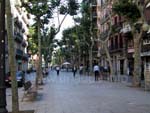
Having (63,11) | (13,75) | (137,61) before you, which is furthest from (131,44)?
(13,75)

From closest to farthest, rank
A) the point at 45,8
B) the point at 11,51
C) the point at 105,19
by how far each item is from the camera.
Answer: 1. the point at 11,51
2. the point at 45,8
3. the point at 105,19

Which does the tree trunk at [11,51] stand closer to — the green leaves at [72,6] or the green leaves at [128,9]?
the green leaves at [128,9]

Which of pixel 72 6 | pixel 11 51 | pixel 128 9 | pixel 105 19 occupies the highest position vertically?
pixel 105 19

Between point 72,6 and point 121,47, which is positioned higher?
point 72,6

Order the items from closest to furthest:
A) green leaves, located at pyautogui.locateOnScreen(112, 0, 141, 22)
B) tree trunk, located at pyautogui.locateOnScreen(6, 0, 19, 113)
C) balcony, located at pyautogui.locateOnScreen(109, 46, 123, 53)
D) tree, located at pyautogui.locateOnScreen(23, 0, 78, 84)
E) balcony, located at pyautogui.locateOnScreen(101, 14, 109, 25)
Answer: tree trunk, located at pyautogui.locateOnScreen(6, 0, 19, 113)
green leaves, located at pyautogui.locateOnScreen(112, 0, 141, 22)
tree, located at pyautogui.locateOnScreen(23, 0, 78, 84)
balcony, located at pyautogui.locateOnScreen(109, 46, 123, 53)
balcony, located at pyautogui.locateOnScreen(101, 14, 109, 25)

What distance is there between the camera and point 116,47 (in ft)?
239

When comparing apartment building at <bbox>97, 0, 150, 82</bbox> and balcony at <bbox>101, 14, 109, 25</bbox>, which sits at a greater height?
balcony at <bbox>101, 14, 109, 25</bbox>

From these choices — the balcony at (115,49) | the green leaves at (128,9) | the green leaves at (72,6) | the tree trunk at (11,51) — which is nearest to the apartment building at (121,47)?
the balcony at (115,49)

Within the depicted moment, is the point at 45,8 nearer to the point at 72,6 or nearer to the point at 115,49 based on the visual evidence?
the point at 72,6

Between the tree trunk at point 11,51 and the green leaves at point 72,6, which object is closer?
the tree trunk at point 11,51

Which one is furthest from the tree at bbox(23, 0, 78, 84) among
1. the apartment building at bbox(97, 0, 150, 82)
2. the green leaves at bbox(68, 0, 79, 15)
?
the apartment building at bbox(97, 0, 150, 82)

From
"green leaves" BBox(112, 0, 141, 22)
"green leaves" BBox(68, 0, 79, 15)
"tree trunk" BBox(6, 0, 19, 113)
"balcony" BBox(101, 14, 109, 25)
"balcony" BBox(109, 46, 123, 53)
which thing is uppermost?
"balcony" BBox(101, 14, 109, 25)

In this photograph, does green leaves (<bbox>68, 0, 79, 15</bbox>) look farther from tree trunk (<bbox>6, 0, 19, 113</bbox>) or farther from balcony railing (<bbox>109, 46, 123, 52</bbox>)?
balcony railing (<bbox>109, 46, 123, 52</bbox>)

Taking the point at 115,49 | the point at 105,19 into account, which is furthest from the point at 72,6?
the point at 105,19
